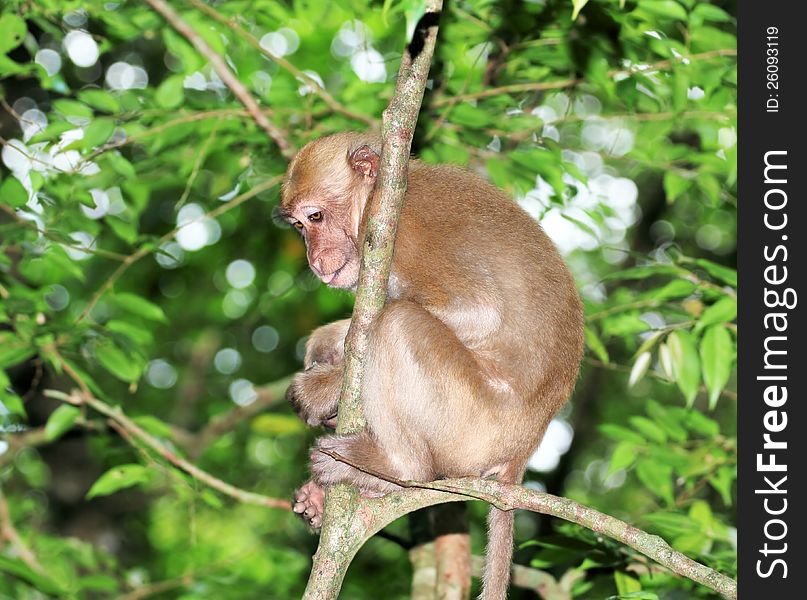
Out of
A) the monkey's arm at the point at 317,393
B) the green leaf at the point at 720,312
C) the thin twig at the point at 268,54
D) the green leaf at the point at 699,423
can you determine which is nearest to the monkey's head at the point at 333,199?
the monkey's arm at the point at 317,393

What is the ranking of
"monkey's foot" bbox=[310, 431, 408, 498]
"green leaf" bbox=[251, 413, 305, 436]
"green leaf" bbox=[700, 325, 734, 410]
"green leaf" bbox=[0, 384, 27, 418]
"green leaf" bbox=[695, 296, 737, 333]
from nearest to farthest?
1. "monkey's foot" bbox=[310, 431, 408, 498]
2. "green leaf" bbox=[700, 325, 734, 410]
3. "green leaf" bbox=[695, 296, 737, 333]
4. "green leaf" bbox=[0, 384, 27, 418]
5. "green leaf" bbox=[251, 413, 305, 436]

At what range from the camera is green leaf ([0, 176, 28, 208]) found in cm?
476

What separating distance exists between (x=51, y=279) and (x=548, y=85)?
355cm

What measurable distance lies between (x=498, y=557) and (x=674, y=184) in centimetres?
294

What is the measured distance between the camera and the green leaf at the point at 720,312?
4.80 m

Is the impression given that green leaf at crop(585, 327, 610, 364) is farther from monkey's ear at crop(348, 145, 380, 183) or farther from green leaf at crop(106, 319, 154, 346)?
green leaf at crop(106, 319, 154, 346)

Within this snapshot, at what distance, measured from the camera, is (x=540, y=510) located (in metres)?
3.41

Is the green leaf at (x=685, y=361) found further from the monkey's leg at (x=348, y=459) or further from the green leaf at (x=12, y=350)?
the green leaf at (x=12, y=350)

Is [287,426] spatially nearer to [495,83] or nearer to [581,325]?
[495,83]

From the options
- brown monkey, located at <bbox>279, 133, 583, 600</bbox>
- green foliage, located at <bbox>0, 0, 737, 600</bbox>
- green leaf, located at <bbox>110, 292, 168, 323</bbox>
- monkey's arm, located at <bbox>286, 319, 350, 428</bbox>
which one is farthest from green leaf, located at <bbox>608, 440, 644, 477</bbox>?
green leaf, located at <bbox>110, 292, 168, 323</bbox>

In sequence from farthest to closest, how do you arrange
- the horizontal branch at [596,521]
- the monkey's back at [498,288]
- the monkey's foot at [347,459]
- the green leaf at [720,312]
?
the green leaf at [720,312]
the monkey's back at [498,288]
the monkey's foot at [347,459]
the horizontal branch at [596,521]

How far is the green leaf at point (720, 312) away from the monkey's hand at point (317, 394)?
1995 mm

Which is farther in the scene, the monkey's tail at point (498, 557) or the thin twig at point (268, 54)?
the thin twig at point (268, 54)

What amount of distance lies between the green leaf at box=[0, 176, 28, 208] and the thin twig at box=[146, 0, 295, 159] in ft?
4.58
